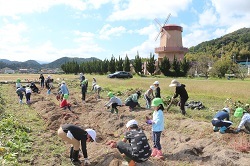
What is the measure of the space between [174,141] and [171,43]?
47.2 meters

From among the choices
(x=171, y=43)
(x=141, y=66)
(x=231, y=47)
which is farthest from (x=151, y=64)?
(x=231, y=47)

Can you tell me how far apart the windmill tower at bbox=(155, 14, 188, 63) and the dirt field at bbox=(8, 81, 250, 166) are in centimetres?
4070

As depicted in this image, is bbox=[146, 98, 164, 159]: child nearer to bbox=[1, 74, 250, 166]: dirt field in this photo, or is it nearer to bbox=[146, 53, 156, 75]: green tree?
bbox=[1, 74, 250, 166]: dirt field

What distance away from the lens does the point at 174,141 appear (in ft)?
28.0

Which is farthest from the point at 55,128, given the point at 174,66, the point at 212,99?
the point at 174,66

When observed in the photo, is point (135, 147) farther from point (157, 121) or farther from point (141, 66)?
point (141, 66)

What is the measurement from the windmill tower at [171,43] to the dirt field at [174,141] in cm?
4070

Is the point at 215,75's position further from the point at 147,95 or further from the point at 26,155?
the point at 26,155

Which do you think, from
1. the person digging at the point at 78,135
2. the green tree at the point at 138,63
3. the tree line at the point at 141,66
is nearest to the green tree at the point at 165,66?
the tree line at the point at 141,66

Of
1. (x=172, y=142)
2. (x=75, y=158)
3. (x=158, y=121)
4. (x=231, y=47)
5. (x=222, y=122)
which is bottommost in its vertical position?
(x=172, y=142)

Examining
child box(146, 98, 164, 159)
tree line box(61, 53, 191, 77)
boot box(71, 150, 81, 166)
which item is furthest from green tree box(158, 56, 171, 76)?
boot box(71, 150, 81, 166)

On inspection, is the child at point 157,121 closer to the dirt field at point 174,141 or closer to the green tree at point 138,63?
the dirt field at point 174,141

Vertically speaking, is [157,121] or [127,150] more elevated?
[157,121]

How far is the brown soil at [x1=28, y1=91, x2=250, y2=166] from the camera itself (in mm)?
6867
